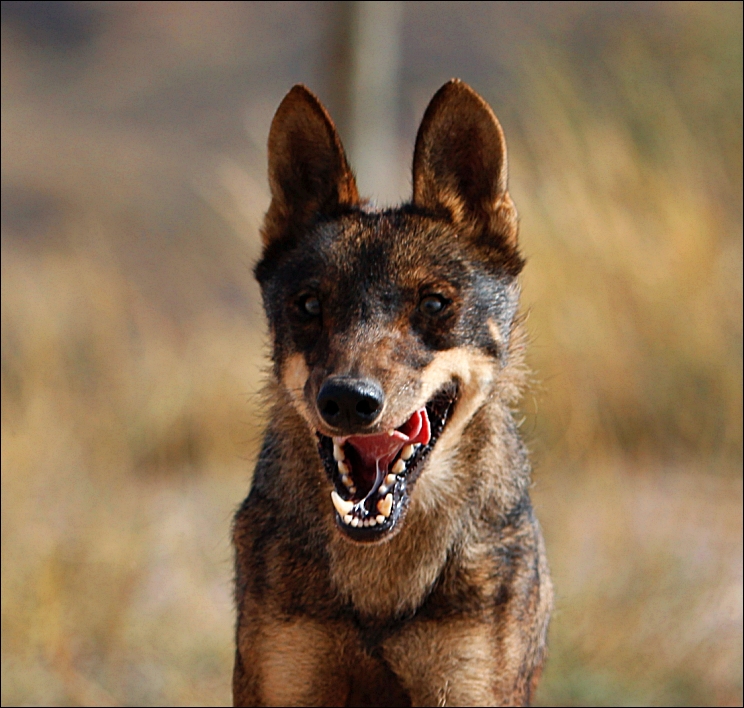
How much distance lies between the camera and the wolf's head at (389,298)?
3.11m

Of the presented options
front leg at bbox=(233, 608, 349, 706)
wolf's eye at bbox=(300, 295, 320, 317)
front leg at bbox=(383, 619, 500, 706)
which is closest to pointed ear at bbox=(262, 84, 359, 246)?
wolf's eye at bbox=(300, 295, 320, 317)

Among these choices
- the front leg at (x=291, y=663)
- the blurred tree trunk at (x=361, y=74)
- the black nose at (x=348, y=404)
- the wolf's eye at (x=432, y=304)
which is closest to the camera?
the black nose at (x=348, y=404)

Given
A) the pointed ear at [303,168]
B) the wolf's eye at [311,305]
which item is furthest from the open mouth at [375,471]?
the pointed ear at [303,168]

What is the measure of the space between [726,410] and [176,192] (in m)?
8.76

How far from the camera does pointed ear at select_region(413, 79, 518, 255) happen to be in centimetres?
343

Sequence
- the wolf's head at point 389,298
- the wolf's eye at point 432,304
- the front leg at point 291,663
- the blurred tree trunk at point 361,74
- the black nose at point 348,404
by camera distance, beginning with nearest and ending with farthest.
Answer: the black nose at point 348,404 < the wolf's head at point 389,298 < the wolf's eye at point 432,304 < the front leg at point 291,663 < the blurred tree trunk at point 361,74

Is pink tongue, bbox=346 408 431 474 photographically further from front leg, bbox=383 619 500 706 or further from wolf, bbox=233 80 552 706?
front leg, bbox=383 619 500 706

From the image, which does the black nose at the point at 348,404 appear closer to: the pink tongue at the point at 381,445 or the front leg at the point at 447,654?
the pink tongue at the point at 381,445

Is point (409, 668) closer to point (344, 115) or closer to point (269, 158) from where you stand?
point (269, 158)

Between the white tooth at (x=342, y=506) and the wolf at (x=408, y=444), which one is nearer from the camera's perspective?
the white tooth at (x=342, y=506)

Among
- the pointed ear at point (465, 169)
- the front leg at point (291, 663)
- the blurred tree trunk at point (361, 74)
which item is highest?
the blurred tree trunk at point (361, 74)

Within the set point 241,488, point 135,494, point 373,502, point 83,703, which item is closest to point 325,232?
point 373,502

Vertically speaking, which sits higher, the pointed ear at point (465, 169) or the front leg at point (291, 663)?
the pointed ear at point (465, 169)

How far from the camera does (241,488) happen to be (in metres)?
7.48
